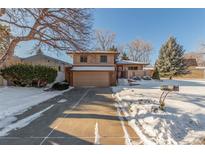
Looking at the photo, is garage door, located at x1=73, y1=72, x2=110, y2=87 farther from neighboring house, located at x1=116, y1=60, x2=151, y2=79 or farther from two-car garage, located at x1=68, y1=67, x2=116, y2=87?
neighboring house, located at x1=116, y1=60, x2=151, y2=79

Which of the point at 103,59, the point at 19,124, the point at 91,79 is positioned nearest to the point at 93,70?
the point at 91,79

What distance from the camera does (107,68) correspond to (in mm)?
21656

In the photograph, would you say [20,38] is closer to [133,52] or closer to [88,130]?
[88,130]

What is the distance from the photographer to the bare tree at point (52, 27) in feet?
30.7

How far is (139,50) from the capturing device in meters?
34.4

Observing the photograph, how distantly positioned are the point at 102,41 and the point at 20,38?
27148mm

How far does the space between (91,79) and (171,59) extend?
16598 millimetres

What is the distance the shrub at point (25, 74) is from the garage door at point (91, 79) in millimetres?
5034

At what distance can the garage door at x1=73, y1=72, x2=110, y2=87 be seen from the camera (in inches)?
852

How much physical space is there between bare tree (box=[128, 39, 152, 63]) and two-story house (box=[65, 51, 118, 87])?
1098cm
